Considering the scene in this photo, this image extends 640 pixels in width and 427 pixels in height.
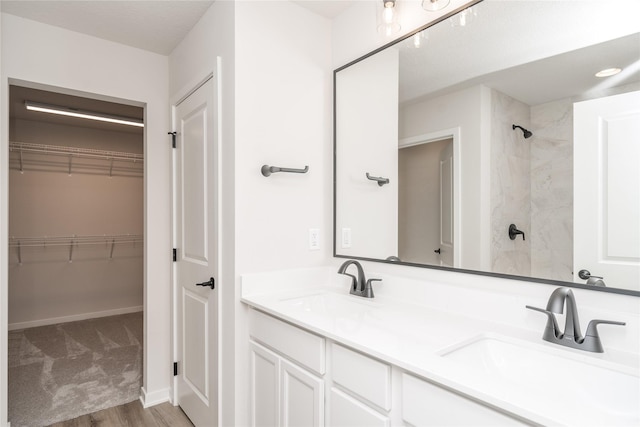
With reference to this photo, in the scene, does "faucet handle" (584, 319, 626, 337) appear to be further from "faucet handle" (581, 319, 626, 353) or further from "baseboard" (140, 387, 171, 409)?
"baseboard" (140, 387, 171, 409)

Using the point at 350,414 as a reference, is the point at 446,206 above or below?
above

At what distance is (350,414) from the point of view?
119 cm

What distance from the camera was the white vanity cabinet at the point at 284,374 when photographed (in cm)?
134

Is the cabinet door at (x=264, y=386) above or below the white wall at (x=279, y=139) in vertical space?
below

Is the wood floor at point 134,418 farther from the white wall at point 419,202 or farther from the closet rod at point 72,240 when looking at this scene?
the closet rod at point 72,240

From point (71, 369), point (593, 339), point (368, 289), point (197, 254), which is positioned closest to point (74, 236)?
point (71, 369)

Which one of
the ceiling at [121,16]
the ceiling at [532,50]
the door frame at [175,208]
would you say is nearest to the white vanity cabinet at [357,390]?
the door frame at [175,208]

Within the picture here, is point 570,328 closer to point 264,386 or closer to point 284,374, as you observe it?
point 284,374

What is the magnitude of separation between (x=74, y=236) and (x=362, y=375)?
4.50 metres

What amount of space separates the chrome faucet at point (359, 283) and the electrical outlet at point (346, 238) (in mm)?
240

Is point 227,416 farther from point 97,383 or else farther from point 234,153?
point 97,383

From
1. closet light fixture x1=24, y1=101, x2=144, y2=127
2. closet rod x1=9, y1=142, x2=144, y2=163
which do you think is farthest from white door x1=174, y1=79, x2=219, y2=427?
closet rod x1=9, y1=142, x2=144, y2=163

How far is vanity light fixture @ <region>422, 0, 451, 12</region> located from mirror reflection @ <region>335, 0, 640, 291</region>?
71 millimetres

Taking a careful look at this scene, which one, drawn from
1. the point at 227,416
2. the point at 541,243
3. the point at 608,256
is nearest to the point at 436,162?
the point at 541,243
